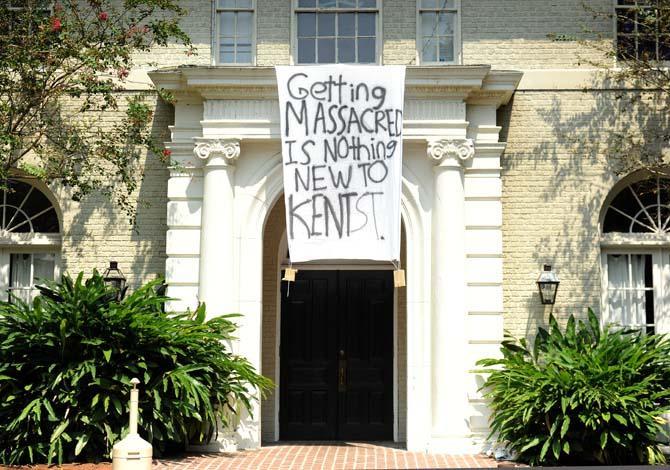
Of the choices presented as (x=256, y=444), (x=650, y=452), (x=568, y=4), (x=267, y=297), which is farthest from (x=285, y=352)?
(x=568, y=4)

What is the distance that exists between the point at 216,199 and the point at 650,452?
6542mm

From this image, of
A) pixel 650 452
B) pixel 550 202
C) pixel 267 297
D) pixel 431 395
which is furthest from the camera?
pixel 267 297

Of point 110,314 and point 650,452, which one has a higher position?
point 110,314

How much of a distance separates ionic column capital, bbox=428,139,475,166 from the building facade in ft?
0.07

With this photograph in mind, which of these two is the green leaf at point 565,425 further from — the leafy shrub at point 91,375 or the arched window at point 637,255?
the leafy shrub at point 91,375

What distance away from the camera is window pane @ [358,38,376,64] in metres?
14.5

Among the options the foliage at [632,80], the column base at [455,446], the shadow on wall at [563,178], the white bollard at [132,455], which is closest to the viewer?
the white bollard at [132,455]

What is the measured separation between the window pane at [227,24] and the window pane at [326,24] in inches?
50.8

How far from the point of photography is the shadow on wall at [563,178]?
14.0 metres

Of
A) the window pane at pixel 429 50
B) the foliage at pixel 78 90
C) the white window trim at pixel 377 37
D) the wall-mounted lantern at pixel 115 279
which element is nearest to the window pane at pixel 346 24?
the white window trim at pixel 377 37

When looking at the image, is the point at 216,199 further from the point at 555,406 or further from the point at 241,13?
the point at 555,406

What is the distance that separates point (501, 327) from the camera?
13.4 meters

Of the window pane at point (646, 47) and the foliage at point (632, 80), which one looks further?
the window pane at point (646, 47)

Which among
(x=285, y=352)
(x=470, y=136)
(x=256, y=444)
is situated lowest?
(x=256, y=444)
